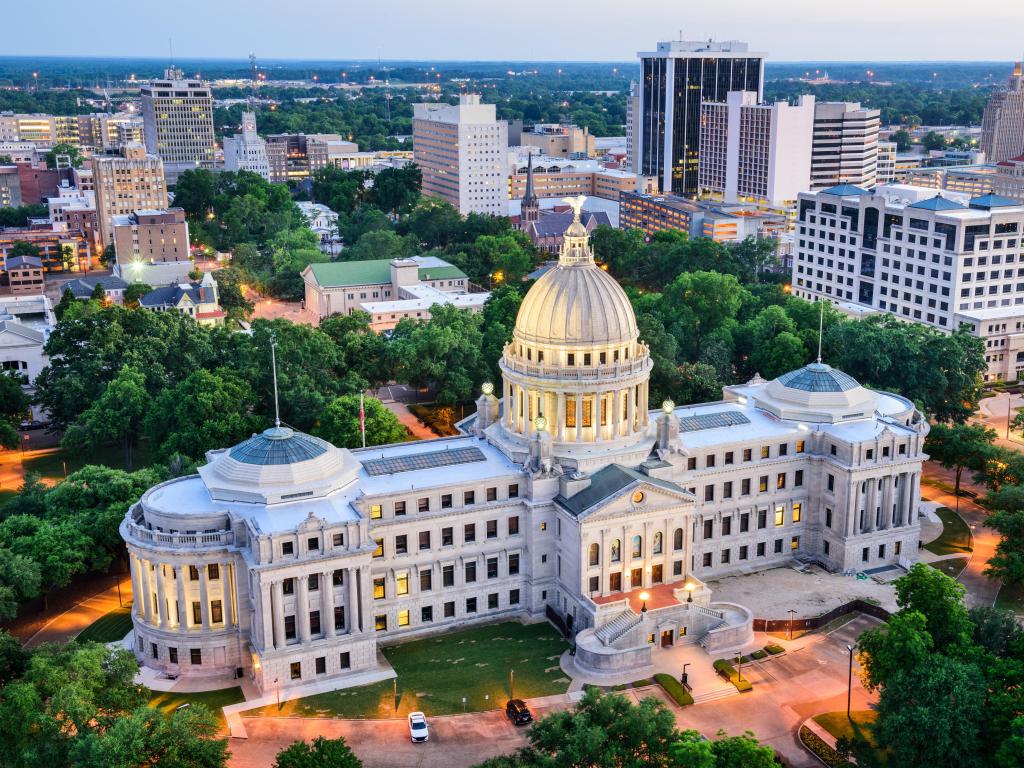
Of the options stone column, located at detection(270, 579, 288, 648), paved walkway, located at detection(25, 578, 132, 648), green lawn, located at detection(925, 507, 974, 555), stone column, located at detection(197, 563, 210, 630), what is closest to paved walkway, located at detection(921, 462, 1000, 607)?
green lawn, located at detection(925, 507, 974, 555)

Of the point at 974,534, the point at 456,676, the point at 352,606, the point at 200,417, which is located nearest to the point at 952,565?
the point at 974,534

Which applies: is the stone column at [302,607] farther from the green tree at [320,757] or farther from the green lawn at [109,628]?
the green lawn at [109,628]

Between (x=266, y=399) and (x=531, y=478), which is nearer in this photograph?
(x=531, y=478)

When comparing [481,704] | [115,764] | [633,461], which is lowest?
[481,704]

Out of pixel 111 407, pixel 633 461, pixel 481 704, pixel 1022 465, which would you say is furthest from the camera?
pixel 111 407

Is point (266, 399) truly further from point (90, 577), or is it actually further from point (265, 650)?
point (265, 650)

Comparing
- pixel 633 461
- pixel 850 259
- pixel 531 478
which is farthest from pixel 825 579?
pixel 850 259

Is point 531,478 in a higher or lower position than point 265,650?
higher
